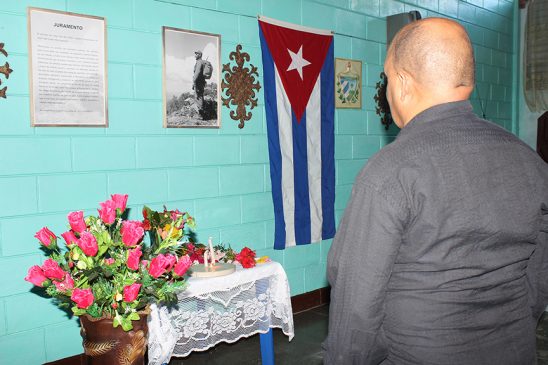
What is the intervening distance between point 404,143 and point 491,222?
0.80 feet

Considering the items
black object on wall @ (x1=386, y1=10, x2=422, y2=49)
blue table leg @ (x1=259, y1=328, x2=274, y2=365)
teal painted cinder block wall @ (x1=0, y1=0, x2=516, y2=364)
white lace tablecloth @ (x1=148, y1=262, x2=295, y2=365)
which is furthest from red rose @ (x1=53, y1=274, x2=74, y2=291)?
black object on wall @ (x1=386, y1=10, x2=422, y2=49)

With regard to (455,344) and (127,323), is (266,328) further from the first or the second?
(455,344)

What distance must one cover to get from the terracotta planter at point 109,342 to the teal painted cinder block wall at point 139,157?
1.19 meters

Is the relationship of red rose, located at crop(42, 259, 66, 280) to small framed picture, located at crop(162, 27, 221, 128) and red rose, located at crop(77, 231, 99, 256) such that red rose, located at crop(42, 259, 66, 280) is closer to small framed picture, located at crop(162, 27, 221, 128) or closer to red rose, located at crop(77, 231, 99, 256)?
red rose, located at crop(77, 231, 99, 256)

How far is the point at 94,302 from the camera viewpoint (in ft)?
5.66

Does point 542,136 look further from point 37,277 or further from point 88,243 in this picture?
point 37,277

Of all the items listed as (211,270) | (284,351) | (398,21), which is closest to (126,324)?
(211,270)

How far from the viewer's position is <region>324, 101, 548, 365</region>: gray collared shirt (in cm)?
113

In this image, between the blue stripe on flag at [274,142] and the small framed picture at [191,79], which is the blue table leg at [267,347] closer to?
the blue stripe on flag at [274,142]

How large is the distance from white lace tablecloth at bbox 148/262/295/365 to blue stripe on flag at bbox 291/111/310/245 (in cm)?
103

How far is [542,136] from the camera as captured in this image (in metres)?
6.32

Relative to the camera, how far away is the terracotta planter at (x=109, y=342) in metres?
1.76

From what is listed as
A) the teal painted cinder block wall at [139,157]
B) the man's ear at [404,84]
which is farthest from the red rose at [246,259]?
the man's ear at [404,84]

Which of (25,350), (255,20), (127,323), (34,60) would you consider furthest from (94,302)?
(255,20)
